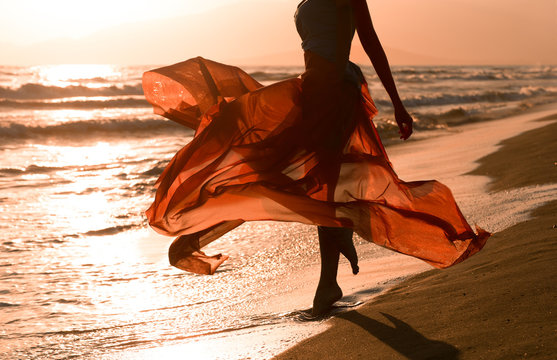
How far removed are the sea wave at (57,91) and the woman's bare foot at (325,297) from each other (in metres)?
24.8

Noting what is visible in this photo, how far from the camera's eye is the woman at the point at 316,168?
3068mm

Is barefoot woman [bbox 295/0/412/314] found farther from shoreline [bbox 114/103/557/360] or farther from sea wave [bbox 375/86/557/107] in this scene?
sea wave [bbox 375/86/557/107]

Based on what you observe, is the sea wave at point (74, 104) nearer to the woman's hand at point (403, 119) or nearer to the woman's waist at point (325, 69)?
the woman's waist at point (325, 69)

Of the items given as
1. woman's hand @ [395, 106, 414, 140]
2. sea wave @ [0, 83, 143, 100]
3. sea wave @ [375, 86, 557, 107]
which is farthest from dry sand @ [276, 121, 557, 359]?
sea wave @ [0, 83, 143, 100]

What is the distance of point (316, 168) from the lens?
3.14 meters

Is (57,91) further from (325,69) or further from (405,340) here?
(405,340)

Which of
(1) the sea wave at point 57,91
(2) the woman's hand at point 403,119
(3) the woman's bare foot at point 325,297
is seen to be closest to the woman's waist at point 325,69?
(2) the woman's hand at point 403,119

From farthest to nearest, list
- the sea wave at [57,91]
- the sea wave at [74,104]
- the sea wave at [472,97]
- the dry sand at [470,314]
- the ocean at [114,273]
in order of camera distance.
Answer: the sea wave at [57,91] → the sea wave at [472,97] → the sea wave at [74,104] → the ocean at [114,273] → the dry sand at [470,314]

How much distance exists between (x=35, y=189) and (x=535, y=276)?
7309 mm

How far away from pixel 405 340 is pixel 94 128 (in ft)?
53.9

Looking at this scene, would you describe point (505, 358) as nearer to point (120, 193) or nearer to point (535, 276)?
point (535, 276)

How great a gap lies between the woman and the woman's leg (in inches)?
12.8

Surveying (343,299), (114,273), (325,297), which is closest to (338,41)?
(325,297)

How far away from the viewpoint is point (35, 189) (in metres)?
8.83
